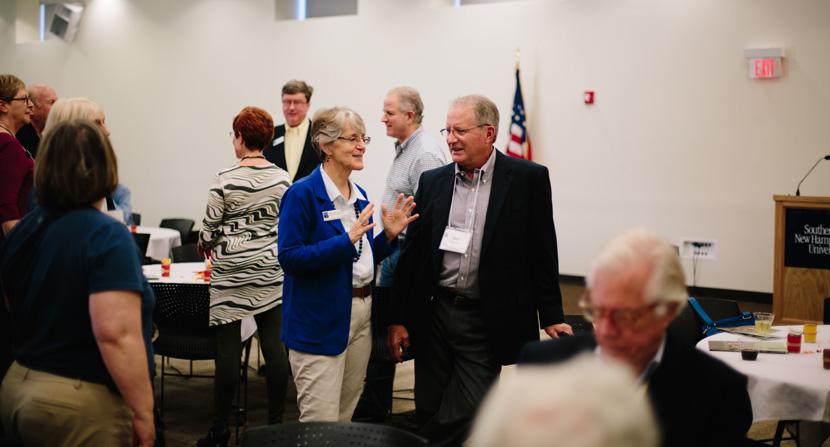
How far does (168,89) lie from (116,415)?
967cm

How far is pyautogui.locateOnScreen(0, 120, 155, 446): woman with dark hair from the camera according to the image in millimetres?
2086

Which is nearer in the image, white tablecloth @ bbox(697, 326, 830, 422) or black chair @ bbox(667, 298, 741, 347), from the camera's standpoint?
white tablecloth @ bbox(697, 326, 830, 422)

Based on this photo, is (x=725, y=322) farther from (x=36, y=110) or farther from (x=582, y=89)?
(x=582, y=89)

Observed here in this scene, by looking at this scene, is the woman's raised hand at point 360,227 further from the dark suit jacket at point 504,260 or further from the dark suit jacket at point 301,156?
the dark suit jacket at point 301,156

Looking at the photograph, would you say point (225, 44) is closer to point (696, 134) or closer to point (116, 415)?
point (696, 134)

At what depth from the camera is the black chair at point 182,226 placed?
29.8ft

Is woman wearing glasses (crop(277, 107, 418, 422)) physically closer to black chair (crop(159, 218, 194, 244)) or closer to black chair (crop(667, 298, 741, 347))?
black chair (crop(667, 298, 741, 347))

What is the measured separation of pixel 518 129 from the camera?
29.2 feet

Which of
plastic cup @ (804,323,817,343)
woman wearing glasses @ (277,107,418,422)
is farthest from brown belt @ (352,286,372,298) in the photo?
plastic cup @ (804,323,817,343)

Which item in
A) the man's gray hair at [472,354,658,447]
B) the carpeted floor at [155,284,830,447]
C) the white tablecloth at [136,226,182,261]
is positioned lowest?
the carpeted floor at [155,284,830,447]

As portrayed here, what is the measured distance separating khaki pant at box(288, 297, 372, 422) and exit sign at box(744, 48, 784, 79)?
596cm

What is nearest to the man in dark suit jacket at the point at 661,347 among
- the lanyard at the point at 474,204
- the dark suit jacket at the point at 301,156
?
the lanyard at the point at 474,204

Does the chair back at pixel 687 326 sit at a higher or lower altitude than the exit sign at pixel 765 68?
lower

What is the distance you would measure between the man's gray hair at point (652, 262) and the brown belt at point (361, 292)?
1.72 metres
